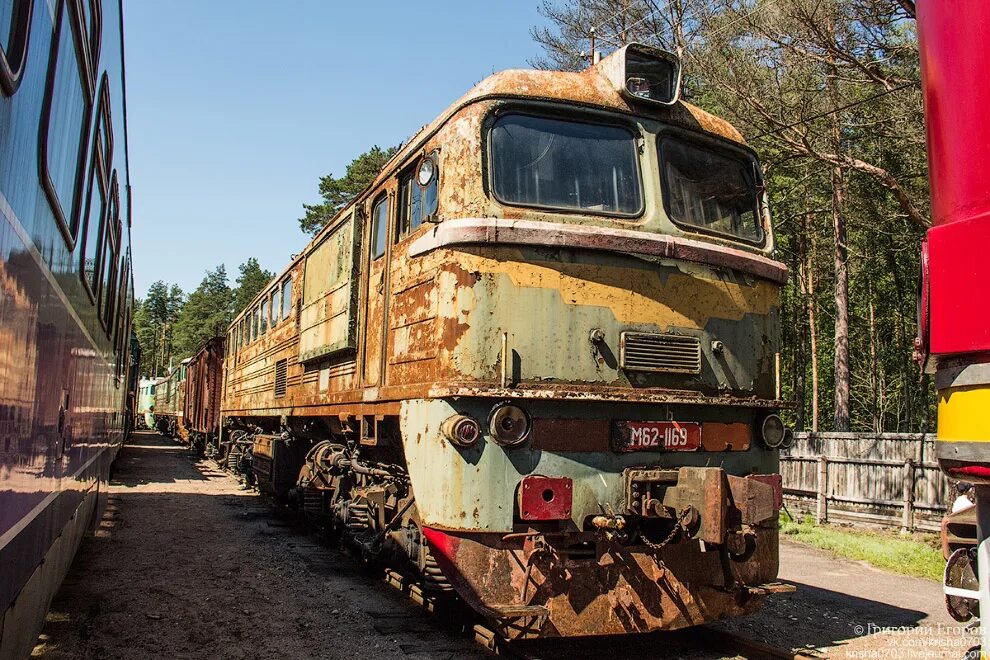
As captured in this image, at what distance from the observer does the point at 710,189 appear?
5.64 meters

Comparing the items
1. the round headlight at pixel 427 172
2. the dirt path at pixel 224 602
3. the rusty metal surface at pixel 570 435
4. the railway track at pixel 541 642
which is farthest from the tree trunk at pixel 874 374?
the round headlight at pixel 427 172

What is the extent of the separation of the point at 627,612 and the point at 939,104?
3.11 meters

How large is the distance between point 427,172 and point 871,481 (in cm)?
1025

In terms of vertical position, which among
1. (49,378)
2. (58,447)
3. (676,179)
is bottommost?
(58,447)

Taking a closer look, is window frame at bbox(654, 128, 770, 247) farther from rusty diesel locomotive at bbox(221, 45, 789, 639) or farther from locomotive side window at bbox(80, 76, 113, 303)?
locomotive side window at bbox(80, 76, 113, 303)

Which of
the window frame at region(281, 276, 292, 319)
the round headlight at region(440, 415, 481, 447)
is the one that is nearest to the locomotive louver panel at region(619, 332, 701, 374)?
the round headlight at region(440, 415, 481, 447)

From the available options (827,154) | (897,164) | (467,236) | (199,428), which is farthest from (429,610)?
(199,428)

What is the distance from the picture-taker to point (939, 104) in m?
2.88

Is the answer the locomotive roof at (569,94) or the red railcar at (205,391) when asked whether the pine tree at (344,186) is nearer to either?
the red railcar at (205,391)

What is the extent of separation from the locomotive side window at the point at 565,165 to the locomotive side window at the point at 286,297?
599 centimetres

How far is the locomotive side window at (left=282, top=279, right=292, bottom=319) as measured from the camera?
34.2 ft

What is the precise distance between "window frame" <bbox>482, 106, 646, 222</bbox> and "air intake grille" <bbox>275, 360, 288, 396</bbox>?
19.3 feet

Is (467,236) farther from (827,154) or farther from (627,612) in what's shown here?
(827,154)

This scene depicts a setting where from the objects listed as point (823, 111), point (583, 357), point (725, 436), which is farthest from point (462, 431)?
point (823, 111)
